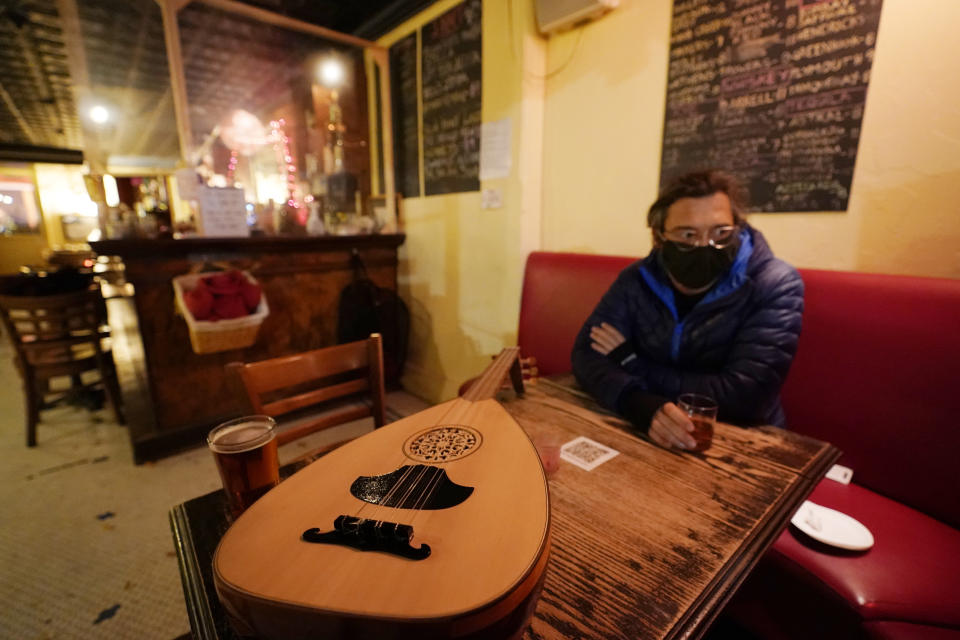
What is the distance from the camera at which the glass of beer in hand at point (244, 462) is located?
0.75 metres

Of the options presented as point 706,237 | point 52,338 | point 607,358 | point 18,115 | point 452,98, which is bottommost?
point 52,338

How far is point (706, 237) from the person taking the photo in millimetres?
1424

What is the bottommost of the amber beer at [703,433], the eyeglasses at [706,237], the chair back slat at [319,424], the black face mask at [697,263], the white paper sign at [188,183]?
the chair back slat at [319,424]

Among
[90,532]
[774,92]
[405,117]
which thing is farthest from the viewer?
[405,117]

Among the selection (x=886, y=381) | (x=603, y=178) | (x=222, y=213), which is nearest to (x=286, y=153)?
(x=222, y=213)

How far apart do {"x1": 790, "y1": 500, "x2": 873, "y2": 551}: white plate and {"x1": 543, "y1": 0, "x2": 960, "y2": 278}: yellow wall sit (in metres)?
1.00

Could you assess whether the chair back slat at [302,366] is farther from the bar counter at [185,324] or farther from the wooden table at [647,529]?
the bar counter at [185,324]

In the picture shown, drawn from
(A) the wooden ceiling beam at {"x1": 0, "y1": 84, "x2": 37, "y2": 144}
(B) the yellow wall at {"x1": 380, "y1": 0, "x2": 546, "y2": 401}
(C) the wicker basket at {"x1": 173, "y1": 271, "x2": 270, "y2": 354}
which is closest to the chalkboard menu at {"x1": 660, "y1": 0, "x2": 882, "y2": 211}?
(B) the yellow wall at {"x1": 380, "y1": 0, "x2": 546, "y2": 401}

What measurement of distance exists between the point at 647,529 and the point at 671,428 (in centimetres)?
37

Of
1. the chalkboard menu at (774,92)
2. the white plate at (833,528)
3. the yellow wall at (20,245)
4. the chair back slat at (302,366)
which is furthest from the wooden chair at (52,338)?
the yellow wall at (20,245)

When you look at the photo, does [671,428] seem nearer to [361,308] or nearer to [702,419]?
[702,419]

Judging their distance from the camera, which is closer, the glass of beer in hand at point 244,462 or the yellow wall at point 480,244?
the glass of beer in hand at point 244,462

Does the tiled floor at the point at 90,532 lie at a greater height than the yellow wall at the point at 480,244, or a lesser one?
lesser

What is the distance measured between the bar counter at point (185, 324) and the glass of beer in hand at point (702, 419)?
2129 millimetres
